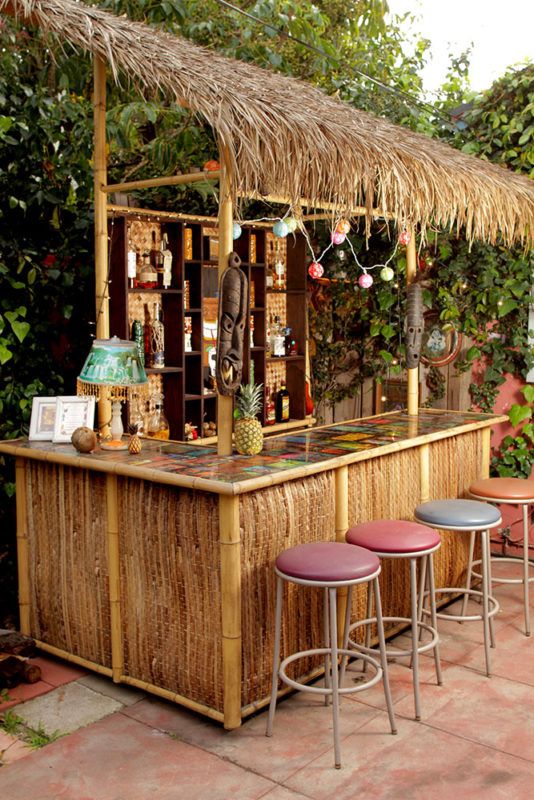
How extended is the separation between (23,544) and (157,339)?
5.45ft

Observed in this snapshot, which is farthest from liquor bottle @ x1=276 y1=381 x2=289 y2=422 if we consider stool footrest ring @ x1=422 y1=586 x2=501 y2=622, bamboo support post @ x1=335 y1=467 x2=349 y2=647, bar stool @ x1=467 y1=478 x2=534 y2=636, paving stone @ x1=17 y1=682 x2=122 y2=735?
paving stone @ x1=17 y1=682 x2=122 y2=735

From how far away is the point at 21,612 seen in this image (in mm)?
3969

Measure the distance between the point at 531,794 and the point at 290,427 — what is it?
3.59 metres

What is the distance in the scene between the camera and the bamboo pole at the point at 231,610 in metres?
3.14

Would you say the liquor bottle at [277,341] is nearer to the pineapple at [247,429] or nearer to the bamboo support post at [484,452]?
the bamboo support post at [484,452]

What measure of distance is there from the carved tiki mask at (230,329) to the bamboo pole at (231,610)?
55cm

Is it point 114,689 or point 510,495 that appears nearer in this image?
point 114,689

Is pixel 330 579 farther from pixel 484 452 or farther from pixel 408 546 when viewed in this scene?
pixel 484 452

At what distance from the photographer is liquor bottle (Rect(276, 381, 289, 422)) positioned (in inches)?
241

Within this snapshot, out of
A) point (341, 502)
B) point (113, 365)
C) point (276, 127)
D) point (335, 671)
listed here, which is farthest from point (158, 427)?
point (335, 671)

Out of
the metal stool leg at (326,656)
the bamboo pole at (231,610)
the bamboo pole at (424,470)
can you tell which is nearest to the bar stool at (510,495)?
the bamboo pole at (424,470)

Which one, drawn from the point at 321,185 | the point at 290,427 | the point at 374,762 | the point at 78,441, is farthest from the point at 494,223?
the point at 374,762

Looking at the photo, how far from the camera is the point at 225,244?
11.1 feet

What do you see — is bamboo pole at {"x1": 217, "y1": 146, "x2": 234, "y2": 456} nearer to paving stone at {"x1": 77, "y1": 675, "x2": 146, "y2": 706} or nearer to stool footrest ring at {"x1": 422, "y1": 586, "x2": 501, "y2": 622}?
paving stone at {"x1": 77, "y1": 675, "x2": 146, "y2": 706}
